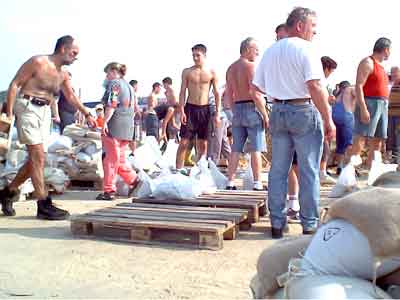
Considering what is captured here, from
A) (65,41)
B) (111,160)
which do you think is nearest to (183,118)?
(111,160)

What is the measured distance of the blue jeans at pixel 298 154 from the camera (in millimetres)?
4059

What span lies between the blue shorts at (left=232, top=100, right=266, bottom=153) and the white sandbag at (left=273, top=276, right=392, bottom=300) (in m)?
4.19

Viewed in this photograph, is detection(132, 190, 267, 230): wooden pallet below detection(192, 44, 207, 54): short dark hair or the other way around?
below

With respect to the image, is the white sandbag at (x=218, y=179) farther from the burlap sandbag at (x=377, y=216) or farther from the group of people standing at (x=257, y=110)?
the burlap sandbag at (x=377, y=216)

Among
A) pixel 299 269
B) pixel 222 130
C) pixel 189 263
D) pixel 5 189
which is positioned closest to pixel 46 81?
pixel 5 189

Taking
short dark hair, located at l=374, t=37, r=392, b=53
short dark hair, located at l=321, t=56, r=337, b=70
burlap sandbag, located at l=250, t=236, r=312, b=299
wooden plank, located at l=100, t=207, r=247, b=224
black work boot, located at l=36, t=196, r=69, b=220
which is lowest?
black work boot, located at l=36, t=196, r=69, b=220

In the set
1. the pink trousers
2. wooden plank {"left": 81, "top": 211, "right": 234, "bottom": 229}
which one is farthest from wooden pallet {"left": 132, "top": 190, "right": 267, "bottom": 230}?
the pink trousers

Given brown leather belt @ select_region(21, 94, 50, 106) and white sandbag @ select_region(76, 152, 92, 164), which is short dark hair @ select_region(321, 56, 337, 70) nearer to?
brown leather belt @ select_region(21, 94, 50, 106)

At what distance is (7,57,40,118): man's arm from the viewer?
4.97 meters

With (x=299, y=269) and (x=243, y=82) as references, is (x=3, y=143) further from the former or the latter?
(x=299, y=269)

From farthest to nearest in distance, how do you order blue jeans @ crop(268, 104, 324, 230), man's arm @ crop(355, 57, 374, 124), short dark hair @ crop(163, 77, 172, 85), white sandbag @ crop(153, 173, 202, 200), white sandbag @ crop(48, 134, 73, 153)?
short dark hair @ crop(163, 77, 172, 85)
white sandbag @ crop(48, 134, 73, 153)
man's arm @ crop(355, 57, 374, 124)
white sandbag @ crop(153, 173, 202, 200)
blue jeans @ crop(268, 104, 324, 230)

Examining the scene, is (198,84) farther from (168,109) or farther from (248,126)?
(168,109)

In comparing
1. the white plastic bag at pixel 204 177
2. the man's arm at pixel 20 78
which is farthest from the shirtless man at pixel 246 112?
the man's arm at pixel 20 78

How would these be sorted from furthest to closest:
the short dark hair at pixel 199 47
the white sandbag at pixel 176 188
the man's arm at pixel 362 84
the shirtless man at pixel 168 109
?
1. the shirtless man at pixel 168 109
2. the short dark hair at pixel 199 47
3. the man's arm at pixel 362 84
4. the white sandbag at pixel 176 188
